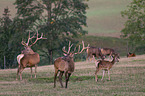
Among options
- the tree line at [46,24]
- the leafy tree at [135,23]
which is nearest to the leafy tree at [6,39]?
the tree line at [46,24]

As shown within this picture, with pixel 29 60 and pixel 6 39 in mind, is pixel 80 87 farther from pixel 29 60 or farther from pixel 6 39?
pixel 6 39

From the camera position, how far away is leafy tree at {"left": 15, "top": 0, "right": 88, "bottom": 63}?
43.9 meters

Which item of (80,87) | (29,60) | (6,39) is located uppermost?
(6,39)

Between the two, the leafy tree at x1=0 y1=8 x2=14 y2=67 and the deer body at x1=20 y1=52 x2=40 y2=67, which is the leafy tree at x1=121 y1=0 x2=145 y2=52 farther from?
the deer body at x1=20 y1=52 x2=40 y2=67

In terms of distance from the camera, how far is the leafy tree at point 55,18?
1727 inches

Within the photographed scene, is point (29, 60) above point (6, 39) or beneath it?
beneath

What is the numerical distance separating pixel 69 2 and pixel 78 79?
29.9 metres

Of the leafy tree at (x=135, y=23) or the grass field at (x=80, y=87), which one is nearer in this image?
the grass field at (x=80, y=87)

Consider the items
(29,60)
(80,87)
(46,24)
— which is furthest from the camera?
(46,24)

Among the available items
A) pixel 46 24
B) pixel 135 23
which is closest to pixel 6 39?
pixel 46 24

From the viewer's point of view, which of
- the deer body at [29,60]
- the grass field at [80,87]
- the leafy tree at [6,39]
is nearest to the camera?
the grass field at [80,87]

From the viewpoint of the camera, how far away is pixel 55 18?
45.7 metres

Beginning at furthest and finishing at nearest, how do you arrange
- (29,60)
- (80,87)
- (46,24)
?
(46,24)
(29,60)
(80,87)

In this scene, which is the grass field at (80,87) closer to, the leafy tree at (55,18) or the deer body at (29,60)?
the deer body at (29,60)
